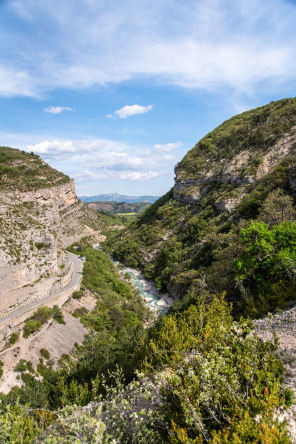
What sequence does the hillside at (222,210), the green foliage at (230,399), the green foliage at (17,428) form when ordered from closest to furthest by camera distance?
the green foliage at (230,399) < the green foliage at (17,428) < the hillside at (222,210)

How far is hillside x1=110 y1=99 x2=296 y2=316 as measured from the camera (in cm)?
2188

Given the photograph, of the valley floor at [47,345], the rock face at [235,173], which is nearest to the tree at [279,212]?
the rock face at [235,173]

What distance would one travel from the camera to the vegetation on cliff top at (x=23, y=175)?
156 ft

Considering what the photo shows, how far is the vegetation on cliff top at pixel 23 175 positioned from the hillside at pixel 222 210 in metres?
29.7

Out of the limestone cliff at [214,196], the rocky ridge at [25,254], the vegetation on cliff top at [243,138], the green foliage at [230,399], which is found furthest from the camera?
the vegetation on cliff top at [243,138]

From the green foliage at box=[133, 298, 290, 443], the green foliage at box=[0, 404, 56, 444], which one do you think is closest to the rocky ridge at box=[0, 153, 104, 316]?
the green foliage at box=[0, 404, 56, 444]

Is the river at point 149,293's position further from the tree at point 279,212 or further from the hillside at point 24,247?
the tree at point 279,212

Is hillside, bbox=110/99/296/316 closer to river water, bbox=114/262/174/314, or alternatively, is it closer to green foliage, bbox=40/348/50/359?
river water, bbox=114/262/174/314

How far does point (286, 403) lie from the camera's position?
601cm

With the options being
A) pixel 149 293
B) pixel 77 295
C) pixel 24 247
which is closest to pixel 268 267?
pixel 77 295

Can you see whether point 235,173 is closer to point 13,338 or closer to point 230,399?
point 13,338

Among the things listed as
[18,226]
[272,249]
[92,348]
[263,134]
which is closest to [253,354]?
[272,249]

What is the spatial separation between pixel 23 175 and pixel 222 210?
47.7 m

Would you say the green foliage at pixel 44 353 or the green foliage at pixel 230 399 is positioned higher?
the green foliage at pixel 230 399
